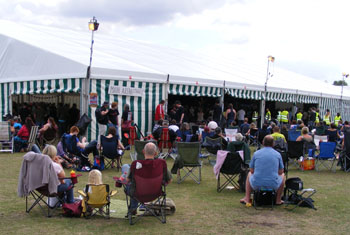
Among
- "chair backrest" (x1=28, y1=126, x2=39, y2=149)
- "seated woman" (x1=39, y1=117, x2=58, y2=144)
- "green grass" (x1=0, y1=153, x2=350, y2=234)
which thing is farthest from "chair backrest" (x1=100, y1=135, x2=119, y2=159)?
"seated woman" (x1=39, y1=117, x2=58, y2=144)

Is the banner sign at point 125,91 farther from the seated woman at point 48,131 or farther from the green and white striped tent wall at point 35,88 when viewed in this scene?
the seated woman at point 48,131

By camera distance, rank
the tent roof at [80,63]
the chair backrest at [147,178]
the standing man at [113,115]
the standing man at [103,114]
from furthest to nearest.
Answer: the tent roof at [80,63] → the standing man at [113,115] → the standing man at [103,114] → the chair backrest at [147,178]

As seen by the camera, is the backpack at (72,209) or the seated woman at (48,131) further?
the seated woman at (48,131)

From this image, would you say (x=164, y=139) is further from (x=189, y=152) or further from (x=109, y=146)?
(x=189, y=152)

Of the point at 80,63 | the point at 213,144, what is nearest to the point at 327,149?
the point at 213,144

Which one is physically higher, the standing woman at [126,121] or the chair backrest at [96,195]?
the standing woman at [126,121]

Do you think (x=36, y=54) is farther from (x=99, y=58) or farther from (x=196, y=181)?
(x=196, y=181)

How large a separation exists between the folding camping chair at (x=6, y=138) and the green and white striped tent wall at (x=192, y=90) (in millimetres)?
4802

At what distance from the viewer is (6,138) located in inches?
424

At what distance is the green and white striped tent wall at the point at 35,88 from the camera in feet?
37.4

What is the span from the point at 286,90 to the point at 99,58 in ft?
27.8

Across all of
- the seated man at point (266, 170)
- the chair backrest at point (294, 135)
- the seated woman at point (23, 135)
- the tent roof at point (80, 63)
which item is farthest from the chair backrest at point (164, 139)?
the seated man at point (266, 170)

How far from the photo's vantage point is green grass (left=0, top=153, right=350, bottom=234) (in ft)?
14.6

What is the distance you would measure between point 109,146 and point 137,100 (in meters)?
4.46
